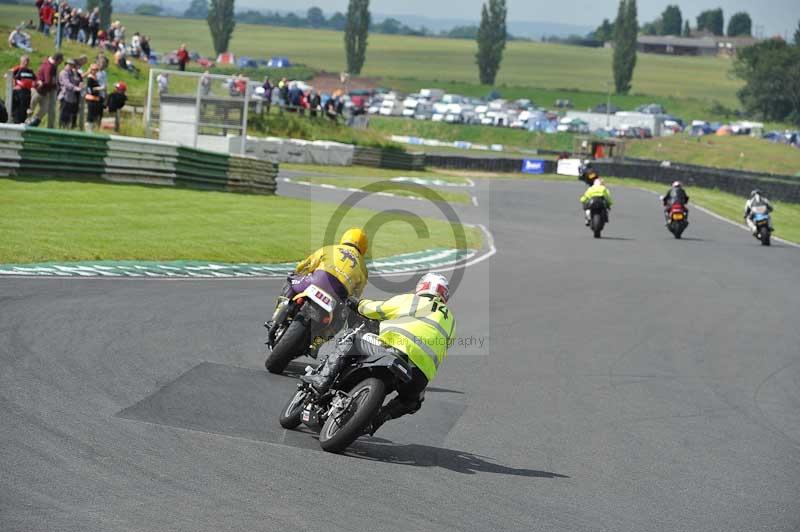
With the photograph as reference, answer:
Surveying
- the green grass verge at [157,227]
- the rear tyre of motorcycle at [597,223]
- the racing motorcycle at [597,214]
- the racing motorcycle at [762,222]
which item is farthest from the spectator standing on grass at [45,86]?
the racing motorcycle at [762,222]

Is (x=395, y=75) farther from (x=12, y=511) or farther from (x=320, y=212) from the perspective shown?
(x=12, y=511)

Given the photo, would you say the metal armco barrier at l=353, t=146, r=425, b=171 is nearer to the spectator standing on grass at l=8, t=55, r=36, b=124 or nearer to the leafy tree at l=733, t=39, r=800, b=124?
the spectator standing on grass at l=8, t=55, r=36, b=124

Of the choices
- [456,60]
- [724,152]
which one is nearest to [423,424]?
[724,152]

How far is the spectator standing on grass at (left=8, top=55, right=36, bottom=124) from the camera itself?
23875 millimetres

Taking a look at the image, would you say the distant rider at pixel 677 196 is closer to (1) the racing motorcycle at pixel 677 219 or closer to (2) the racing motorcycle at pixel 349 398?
(1) the racing motorcycle at pixel 677 219

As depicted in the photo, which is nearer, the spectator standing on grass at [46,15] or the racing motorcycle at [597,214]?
the racing motorcycle at [597,214]

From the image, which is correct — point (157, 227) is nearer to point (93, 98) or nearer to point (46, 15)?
point (93, 98)

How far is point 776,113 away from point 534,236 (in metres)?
90.8

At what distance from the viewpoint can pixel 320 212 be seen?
89.6 ft

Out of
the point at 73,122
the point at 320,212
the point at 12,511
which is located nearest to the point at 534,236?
the point at 320,212

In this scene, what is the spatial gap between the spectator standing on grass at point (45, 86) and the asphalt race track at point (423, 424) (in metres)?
9.64

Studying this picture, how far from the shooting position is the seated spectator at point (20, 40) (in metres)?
38.2

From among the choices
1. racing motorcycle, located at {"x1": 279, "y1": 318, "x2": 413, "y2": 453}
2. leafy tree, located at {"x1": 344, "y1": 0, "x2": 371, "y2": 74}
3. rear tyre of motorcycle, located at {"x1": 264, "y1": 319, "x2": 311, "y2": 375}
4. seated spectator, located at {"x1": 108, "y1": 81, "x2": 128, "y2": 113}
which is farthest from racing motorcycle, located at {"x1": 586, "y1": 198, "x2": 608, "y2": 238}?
leafy tree, located at {"x1": 344, "y1": 0, "x2": 371, "y2": 74}

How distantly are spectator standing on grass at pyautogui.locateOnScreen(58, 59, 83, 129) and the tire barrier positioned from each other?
1823 mm
